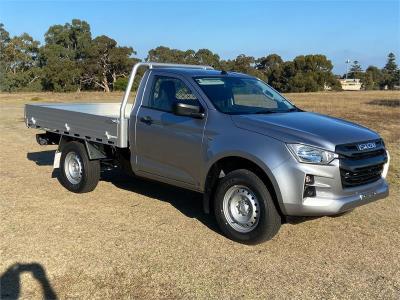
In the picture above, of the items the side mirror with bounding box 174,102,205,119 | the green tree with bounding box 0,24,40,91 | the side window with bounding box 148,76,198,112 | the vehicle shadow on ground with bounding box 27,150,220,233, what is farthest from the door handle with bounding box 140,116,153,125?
the green tree with bounding box 0,24,40,91

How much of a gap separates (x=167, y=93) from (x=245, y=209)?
6.55 ft

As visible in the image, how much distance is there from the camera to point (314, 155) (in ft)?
16.8

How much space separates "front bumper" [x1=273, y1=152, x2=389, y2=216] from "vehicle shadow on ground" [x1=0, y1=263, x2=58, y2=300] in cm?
243

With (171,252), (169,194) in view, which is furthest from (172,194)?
(171,252)

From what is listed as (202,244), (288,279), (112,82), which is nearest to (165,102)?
(202,244)

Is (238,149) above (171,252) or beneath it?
above

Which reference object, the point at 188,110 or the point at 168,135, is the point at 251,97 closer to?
the point at 188,110

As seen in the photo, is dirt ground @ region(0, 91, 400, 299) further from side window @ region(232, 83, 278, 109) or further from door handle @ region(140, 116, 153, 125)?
side window @ region(232, 83, 278, 109)

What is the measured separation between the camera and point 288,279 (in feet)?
15.5

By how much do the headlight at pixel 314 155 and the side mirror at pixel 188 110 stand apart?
1370mm

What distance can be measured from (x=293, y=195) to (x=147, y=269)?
1640mm

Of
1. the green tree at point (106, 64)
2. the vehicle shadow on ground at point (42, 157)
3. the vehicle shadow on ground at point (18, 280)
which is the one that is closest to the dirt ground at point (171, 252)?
the vehicle shadow on ground at point (18, 280)

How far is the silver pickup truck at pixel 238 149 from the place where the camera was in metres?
5.14

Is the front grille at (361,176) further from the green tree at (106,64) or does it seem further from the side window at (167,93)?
the green tree at (106,64)
